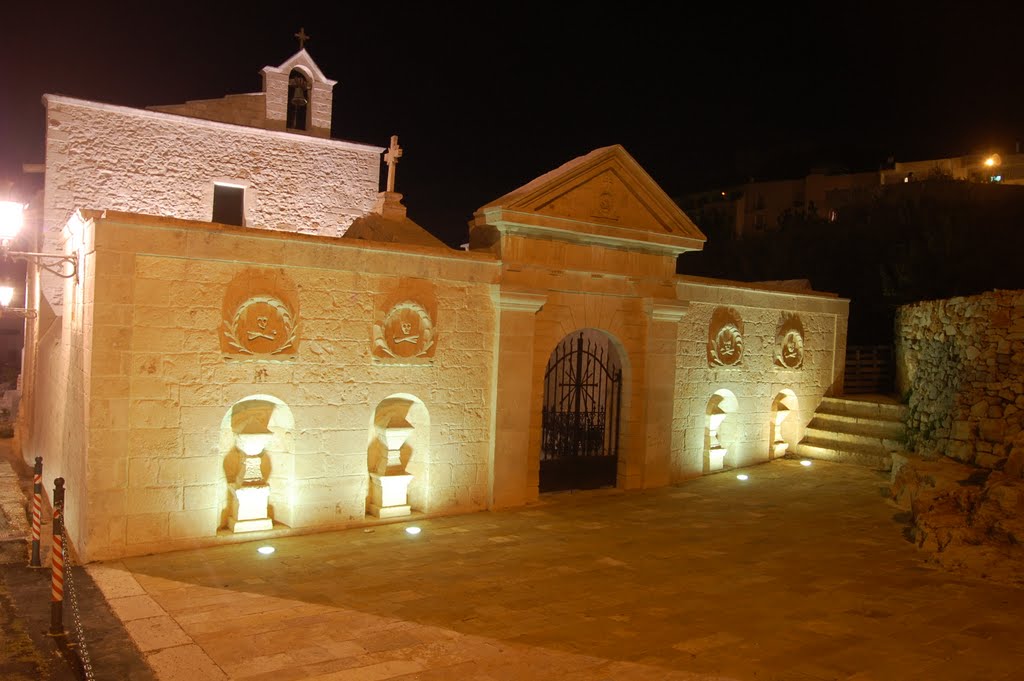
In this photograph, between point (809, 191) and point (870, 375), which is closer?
point (870, 375)

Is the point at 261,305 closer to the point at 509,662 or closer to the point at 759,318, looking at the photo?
the point at 509,662

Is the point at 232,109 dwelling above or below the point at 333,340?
above

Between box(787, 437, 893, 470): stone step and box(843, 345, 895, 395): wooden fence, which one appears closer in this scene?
box(787, 437, 893, 470): stone step

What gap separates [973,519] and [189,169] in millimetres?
15042

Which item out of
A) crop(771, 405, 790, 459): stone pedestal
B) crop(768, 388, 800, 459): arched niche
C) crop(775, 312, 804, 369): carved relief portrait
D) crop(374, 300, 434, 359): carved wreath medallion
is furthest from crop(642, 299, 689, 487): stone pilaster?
crop(374, 300, 434, 359): carved wreath medallion

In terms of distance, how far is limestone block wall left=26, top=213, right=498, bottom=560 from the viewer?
325 inches

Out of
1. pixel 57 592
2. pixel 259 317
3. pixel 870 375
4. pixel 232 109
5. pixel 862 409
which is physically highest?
pixel 232 109

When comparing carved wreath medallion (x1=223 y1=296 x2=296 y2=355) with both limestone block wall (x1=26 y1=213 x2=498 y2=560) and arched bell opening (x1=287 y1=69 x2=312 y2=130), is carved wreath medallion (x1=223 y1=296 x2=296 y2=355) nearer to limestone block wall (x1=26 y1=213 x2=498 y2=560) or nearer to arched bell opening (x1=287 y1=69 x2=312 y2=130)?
limestone block wall (x1=26 y1=213 x2=498 y2=560)

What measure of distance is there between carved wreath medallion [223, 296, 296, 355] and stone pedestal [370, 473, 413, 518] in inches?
87.9

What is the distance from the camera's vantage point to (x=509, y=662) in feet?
19.4

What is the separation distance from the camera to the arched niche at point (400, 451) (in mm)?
10227

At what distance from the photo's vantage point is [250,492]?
9133 millimetres

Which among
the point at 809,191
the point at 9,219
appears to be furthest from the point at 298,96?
the point at 809,191

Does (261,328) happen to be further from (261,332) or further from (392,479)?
(392,479)
